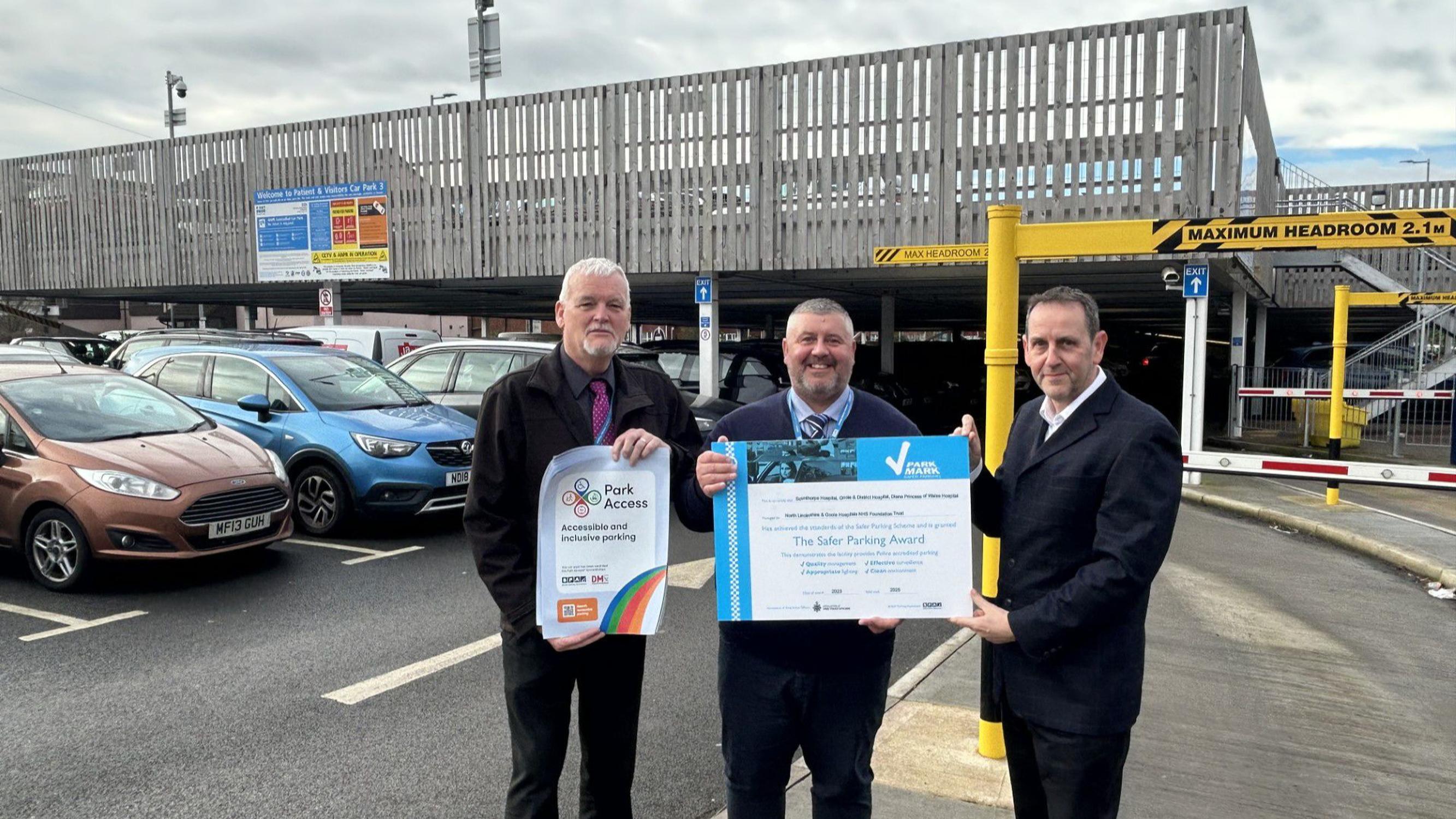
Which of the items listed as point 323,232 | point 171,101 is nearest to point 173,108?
point 171,101

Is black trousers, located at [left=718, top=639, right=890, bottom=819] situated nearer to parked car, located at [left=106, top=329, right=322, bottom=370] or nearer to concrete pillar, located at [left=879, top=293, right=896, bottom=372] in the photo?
parked car, located at [left=106, top=329, right=322, bottom=370]

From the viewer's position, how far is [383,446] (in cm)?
818

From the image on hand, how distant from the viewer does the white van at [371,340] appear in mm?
14820

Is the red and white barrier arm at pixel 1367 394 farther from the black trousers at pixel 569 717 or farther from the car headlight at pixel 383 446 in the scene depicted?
the black trousers at pixel 569 717

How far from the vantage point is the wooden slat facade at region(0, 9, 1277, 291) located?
13.5 m

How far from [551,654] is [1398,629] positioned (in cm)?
589

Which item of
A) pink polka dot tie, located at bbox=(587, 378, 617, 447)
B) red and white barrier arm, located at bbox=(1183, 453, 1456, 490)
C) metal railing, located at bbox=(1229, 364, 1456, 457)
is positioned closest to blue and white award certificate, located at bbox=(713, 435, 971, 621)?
pink polka dot tie, located at bbox=(587, 378, 617, 447)

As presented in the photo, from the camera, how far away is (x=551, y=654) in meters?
2.68

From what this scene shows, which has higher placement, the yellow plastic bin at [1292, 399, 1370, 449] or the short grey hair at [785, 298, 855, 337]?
the short grey hair at [785, 298, 855, 337]

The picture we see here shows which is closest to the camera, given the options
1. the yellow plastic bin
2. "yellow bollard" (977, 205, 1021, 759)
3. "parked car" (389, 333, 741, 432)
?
"yellow bollard" (977, 205, 1021, 759)

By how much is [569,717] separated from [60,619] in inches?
187

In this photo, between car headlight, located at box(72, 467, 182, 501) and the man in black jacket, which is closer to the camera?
the man in black jacket

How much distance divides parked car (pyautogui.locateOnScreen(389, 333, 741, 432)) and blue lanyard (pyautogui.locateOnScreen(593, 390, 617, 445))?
7.09 metres

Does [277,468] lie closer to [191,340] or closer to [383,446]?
[383,446]
